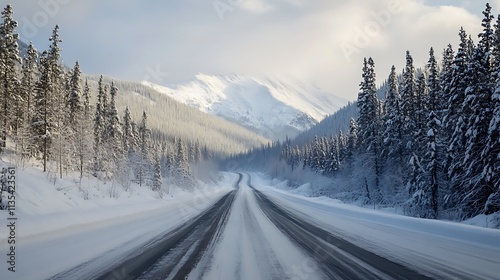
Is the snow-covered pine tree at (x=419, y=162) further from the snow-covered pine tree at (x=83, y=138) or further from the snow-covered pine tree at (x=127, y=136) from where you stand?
the snow-covered pine tree at (x=127, y=136)

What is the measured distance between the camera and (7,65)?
30219mm

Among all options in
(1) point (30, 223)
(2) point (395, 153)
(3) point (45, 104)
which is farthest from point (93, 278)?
(2) point (395, 153)

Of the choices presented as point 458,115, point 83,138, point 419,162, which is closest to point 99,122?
point 83,138

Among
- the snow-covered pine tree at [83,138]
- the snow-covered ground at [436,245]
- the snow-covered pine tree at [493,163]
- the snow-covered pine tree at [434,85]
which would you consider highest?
the snow-covered pine tree at [434,85]

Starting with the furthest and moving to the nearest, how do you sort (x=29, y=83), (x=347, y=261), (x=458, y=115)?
(x=29, y=83), (x=458, y=115), (x=347, y=261)

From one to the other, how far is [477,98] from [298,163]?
96.4 m

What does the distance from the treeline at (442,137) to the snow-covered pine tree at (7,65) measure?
128ft

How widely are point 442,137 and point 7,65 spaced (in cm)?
4448

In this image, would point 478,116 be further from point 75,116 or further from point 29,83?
point 29,83

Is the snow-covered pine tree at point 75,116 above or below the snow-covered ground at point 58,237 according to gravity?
above

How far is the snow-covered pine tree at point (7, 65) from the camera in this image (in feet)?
94.1

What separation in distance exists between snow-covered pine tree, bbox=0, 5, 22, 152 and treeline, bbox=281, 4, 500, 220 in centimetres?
3903

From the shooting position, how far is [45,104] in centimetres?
2875

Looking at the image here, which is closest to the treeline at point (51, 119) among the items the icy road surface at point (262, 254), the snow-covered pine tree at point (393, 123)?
the icy road surface at point (262, 254)
